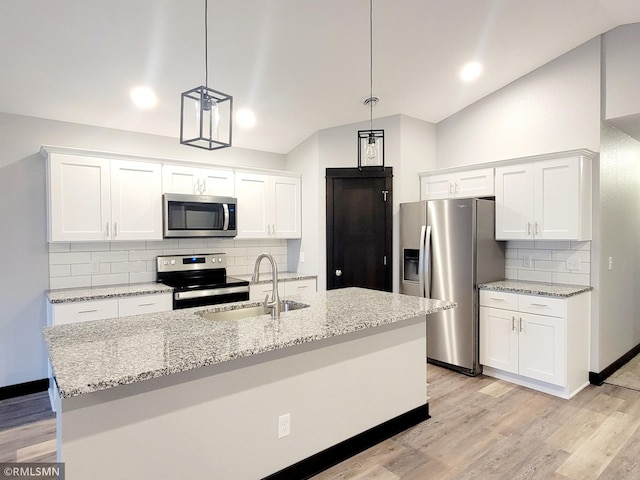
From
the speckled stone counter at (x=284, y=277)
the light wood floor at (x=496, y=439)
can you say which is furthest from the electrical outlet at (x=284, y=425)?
the speckled stone counter at (x=284, y=277)

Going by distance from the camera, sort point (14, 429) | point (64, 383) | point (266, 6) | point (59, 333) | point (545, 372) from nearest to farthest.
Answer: point (64, 383) → point (59, 333) → point (266, 6) → point (14, 429) → point (545, 372)

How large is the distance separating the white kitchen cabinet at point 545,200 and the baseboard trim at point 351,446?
1955mm

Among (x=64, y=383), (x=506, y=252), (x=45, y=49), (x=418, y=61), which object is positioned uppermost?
(x=418, y=61)

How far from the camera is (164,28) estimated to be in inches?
103

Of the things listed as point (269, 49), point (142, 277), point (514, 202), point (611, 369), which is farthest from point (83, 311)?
point (611, 369)

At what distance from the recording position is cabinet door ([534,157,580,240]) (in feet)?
11.0

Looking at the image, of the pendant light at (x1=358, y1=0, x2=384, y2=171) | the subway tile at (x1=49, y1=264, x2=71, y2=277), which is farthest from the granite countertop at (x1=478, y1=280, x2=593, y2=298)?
the subway tile at (x1=49, y1=264, x2=71, y2=277)

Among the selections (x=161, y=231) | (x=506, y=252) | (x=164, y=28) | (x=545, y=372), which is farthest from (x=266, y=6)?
(x=545, y=372)

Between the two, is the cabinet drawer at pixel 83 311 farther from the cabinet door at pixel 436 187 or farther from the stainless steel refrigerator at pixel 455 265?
the cabinet door at pixel 436 187

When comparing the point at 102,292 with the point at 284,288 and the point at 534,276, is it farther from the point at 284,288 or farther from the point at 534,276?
the point at 534,276

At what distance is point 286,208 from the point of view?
4.79 metres

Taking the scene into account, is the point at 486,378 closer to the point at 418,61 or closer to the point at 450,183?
the point at 450,183

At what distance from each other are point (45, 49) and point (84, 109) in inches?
31.0

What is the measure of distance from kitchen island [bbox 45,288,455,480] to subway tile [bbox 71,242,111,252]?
6.18 feet
